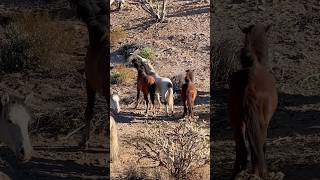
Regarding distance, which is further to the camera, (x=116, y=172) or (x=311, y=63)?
(x=116, y=172)

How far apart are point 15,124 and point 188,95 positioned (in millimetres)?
1911

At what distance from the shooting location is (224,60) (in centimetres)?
387

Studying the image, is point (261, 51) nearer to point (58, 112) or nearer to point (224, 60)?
point (224, 60)

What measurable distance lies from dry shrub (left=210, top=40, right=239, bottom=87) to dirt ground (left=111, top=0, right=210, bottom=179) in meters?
1.53

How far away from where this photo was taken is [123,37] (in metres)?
5.84

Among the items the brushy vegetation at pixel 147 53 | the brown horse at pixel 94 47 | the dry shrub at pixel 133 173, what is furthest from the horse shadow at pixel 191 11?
the brown horse at pixel 94 47

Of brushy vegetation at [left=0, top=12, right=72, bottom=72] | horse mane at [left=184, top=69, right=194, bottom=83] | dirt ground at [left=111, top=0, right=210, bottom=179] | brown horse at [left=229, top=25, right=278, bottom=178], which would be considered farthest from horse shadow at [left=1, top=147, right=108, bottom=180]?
horse mane at [left=184, top=69, right=194, bottom=83]

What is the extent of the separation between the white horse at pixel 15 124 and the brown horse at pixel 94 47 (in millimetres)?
400

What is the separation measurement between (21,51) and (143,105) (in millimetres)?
1771

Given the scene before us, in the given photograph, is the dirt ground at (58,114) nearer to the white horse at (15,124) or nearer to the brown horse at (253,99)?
the white horse at (15,124)

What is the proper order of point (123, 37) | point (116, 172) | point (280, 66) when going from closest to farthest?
point (280, 66) < point (116, 172) < point (123, 37)

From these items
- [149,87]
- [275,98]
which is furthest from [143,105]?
[275,98]

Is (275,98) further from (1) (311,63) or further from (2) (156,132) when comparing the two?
(2) (156,132)

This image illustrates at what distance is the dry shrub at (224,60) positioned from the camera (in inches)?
153
